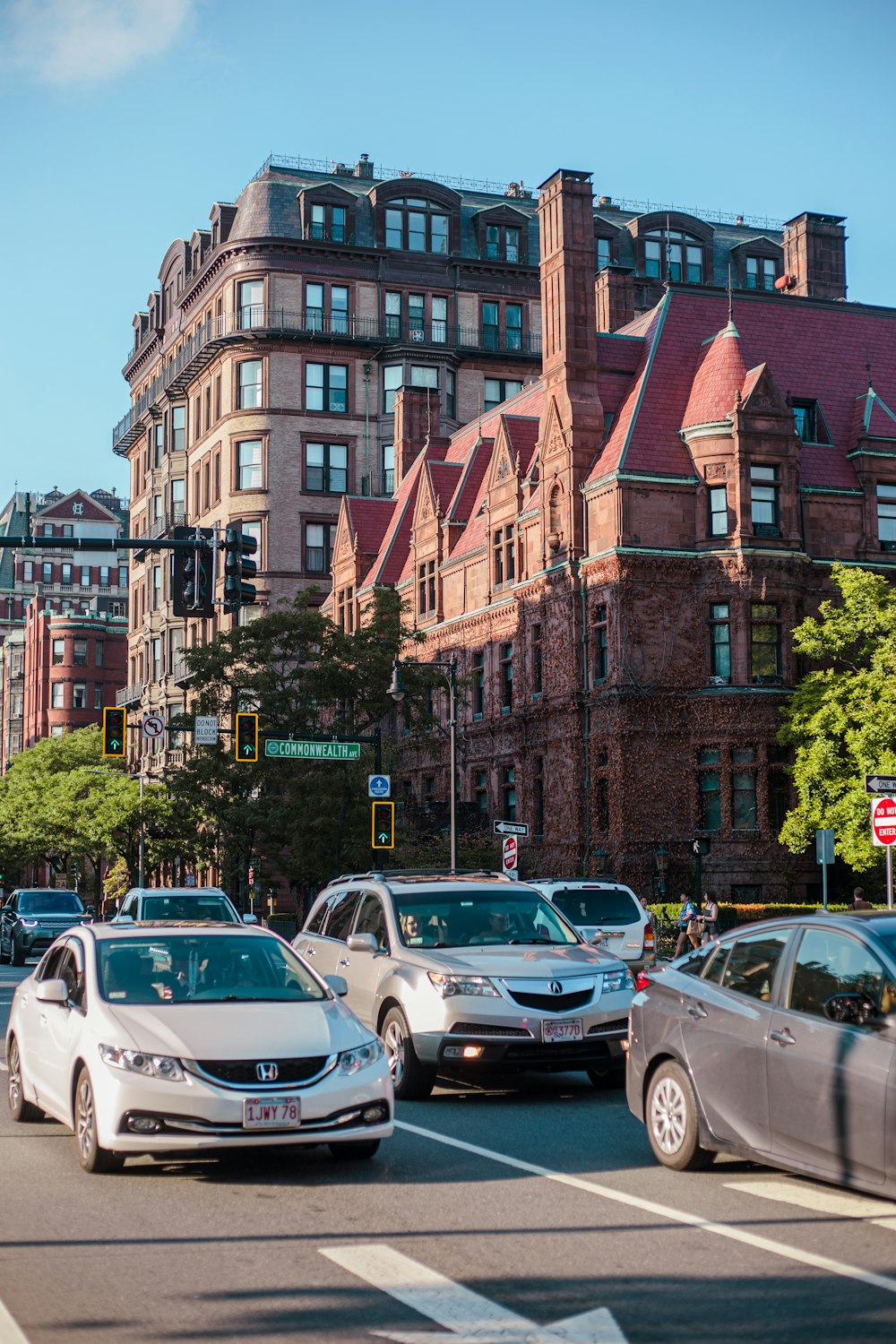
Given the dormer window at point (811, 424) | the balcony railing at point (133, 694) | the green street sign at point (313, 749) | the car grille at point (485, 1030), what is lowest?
the car grille at point (485, 1030)

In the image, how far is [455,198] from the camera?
257 ft

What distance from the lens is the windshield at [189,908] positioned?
22797 millimetres

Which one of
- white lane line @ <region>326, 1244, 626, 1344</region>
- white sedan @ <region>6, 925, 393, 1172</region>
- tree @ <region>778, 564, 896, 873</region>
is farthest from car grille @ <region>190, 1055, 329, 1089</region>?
tree @ <region>778, 564, 896, 873</region>

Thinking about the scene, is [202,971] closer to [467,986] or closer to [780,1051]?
[467,986]

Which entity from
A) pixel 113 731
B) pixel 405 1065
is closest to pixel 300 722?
pixel 113 731

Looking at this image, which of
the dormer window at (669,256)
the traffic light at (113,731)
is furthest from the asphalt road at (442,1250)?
the dormer window at (669,256)

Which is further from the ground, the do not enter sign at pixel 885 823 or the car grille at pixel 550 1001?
the do not enter sign at pixel 885 823

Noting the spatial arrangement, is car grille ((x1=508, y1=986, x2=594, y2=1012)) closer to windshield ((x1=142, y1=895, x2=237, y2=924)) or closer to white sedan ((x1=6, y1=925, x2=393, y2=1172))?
white sedan ((x1=6, y1=925, x2=393, y2=1172))

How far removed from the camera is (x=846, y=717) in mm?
42906

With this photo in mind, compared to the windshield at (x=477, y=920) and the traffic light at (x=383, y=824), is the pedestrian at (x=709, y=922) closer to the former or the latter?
the traffic light at (x=383, y=824)

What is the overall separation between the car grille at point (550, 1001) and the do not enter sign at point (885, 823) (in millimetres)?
8217

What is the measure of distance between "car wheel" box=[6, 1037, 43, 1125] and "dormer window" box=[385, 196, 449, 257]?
223 feet

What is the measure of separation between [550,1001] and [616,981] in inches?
27.1

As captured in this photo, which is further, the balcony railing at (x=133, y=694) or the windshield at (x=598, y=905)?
the balcony railing at (x=133, y=694)
